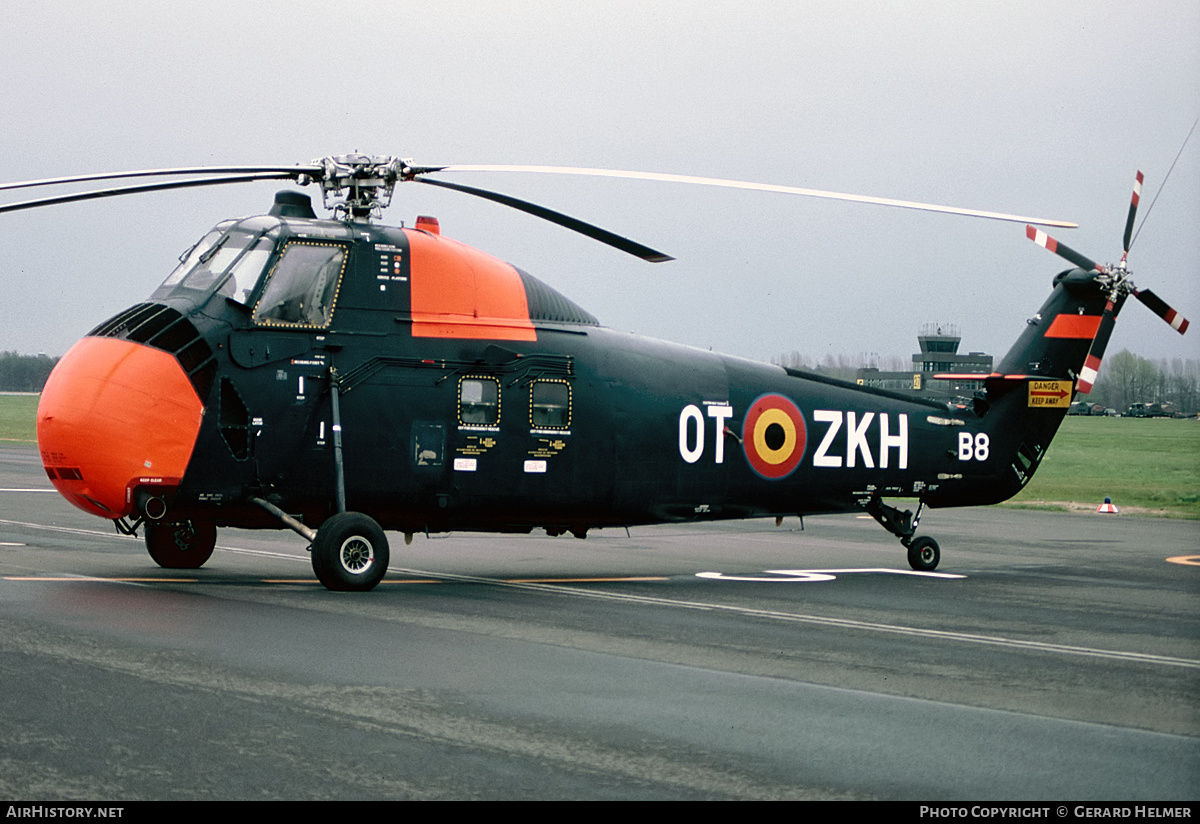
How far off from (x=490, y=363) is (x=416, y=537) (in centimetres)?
897

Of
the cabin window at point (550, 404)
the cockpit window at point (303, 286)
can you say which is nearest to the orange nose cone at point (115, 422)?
the cockpit window at point (303, 286)

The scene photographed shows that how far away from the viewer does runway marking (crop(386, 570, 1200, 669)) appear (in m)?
12.3

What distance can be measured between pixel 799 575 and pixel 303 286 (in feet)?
27.5

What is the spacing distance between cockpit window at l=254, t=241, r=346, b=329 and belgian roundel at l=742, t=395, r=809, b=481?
6.25 meters

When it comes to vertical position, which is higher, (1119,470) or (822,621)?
(1119,470)

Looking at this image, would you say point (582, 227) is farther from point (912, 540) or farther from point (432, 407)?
point (912, 540)

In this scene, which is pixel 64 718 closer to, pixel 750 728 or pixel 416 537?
pixel 750 728

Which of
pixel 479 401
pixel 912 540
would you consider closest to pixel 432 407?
pixel 479 401

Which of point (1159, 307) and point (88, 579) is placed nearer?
point (88, 579)

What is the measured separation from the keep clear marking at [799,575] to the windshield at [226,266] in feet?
25.2

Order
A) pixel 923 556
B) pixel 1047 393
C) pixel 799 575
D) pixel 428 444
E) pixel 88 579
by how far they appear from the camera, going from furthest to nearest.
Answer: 1. pixel 1047 393
2. pixel 923 556
3. pixel 799 575
4. pixel 428 444
5. pixel 88 579

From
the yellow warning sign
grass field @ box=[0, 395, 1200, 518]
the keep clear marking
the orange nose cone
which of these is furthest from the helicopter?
grass field @ box=[0, 395, 1200, 518]

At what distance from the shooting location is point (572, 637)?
1250cm

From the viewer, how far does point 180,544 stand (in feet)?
57.6
